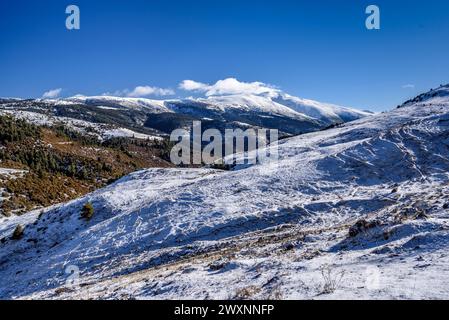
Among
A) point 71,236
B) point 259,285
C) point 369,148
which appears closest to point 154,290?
point 259,285

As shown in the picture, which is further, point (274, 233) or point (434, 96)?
point (434, 96)

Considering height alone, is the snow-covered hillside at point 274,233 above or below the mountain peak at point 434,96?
below

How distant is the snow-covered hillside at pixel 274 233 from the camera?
13966mm

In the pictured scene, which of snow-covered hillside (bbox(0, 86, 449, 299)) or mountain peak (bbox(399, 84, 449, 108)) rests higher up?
mountain peak (bbox(399, 84, 449, 108))

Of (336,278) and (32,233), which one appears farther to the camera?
(32,233)

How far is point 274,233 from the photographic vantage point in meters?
26.0

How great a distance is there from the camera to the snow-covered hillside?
14.0 meters

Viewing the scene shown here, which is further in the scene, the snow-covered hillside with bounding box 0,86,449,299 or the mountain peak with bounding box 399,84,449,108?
the mountain peak with bounding box 399,84,449,108

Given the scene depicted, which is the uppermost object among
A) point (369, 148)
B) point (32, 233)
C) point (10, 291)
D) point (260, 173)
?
point (369, 148)

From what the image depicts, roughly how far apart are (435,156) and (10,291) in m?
39.6

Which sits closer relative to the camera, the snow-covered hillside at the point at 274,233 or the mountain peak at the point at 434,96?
the snow-covered hillside at the point at 274,233

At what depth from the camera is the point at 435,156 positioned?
1502 inches

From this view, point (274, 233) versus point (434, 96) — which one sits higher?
point (434, 96)
